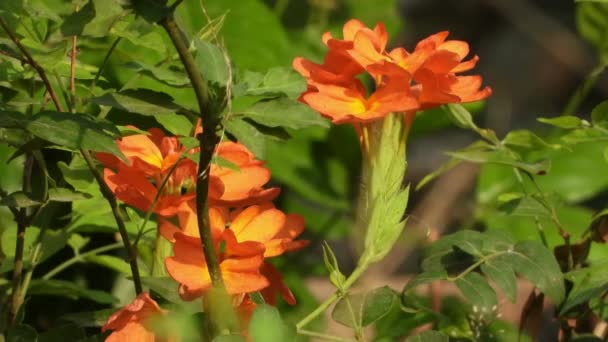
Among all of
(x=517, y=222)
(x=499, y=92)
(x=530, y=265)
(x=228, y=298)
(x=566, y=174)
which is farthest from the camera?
(x=499, y=92)

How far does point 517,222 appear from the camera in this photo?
1809 millimetres

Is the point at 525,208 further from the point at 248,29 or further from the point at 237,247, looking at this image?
the point at 248,29

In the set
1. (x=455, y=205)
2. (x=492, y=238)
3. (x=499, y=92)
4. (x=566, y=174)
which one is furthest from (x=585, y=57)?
(x=492, y=238)

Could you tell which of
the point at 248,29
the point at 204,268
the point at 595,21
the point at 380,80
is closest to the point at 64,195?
the point at 204,268

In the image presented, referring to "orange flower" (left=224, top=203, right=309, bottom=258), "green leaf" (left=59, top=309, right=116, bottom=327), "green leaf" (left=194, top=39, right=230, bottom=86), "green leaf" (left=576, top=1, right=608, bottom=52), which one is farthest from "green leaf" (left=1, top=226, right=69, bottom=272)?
"green leaf" (left=576, top=1, right=608, bottom=52)

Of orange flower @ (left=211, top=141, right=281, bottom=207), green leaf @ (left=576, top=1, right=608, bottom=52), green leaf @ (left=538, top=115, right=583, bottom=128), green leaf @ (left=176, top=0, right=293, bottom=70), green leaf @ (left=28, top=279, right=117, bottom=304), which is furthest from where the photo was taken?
green leaf @ (left=176, top=0, right=293, bottom=70)

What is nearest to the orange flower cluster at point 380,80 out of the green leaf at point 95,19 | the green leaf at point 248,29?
the green leaf at point 95,19

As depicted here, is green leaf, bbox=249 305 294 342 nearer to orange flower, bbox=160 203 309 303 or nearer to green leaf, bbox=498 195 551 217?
orange flower, bbox=160 203 309 303

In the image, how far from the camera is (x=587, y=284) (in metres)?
0.84

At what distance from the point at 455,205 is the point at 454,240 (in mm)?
1566

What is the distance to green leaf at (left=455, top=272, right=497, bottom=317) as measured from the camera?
30.5 inches

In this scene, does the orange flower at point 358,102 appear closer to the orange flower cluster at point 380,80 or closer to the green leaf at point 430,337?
→ the orange flower cluster at point 380,80

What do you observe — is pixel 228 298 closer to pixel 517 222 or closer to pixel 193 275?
pixel 193 275

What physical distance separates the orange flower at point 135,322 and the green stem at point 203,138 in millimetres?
45
